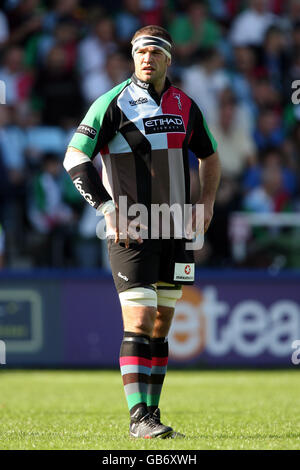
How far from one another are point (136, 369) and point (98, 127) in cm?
151

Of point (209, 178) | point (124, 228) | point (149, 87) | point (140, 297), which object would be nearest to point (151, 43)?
point (149, 87)

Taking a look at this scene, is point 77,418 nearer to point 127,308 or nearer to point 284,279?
point 127,308

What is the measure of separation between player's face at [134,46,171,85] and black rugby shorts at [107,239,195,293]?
3.42ft

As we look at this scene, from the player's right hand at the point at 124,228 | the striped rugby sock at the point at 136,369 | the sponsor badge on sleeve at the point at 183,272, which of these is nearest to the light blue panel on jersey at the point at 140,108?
the player's right hand at the point at 124,228

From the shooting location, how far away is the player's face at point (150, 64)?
568 centimetres

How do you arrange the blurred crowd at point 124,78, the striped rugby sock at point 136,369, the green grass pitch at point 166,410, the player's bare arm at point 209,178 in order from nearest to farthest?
the green grass pitch at point 166,410
the striped rugby sock at point 136,369
the player's bare arm at point 209,178
the blurred crowd at point 124,78

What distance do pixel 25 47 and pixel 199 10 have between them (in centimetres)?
298

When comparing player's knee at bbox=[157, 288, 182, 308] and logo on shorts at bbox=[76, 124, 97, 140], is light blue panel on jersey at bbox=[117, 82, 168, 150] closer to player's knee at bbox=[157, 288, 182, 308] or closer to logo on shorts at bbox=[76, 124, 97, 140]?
logo on shorts at bbox=[76, 124, 97, 140]

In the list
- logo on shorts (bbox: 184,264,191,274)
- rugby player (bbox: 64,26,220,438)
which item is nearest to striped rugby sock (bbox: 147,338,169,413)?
rugby player (bbox: 64,26,220,438)

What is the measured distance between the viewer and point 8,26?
48.6 ft

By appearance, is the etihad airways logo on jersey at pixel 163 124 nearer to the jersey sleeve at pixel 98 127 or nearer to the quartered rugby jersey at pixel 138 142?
the quartered rugby jersey at pixel 138 142

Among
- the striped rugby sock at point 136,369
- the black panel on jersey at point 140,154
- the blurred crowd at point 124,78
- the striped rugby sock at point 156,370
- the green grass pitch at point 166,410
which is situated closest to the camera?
the green grass pitch at point 166,410

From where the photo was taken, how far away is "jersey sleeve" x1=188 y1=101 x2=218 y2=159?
599 centimetres

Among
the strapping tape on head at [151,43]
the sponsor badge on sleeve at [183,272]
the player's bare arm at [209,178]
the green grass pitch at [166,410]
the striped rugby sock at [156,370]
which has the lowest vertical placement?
the green grass pitch at [166,410]
